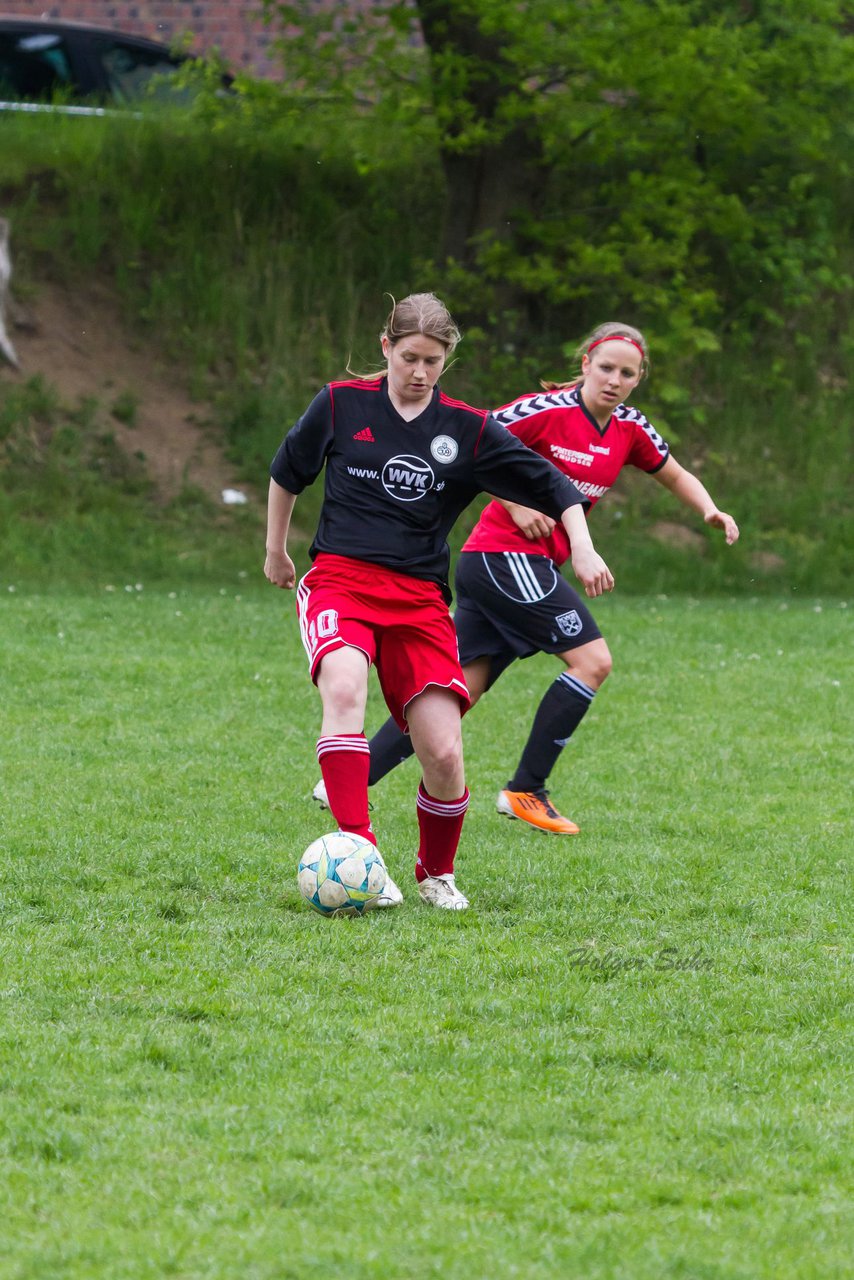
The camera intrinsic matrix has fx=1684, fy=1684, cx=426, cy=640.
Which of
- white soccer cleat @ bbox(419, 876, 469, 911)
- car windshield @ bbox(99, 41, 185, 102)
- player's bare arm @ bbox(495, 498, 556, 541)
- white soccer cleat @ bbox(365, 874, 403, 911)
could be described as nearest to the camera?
white soccer cleat @ bbox(365, 874, 403, 911)

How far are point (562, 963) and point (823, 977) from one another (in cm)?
71

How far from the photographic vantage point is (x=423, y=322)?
16.6ft

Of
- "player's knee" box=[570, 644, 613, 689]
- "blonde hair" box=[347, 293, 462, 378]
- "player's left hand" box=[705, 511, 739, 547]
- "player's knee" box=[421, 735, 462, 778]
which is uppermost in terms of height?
"blonde hair" box=[347, 293, 462, 378]

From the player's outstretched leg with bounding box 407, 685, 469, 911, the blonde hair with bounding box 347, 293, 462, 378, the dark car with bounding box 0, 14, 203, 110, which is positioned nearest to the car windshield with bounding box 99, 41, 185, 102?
the dark car with bounding box 0, 14, 203, 110

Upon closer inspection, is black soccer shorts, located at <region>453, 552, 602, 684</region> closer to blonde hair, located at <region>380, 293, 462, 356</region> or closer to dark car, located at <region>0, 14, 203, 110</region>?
blonde hair, located at <region>380, 293, 462, 356</region>

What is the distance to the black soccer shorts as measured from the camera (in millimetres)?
6707

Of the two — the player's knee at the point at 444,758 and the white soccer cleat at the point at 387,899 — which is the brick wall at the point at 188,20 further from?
the white soccer cleat at the point at 387,899

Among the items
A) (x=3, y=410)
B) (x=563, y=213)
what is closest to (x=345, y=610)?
(x=3, y=410)

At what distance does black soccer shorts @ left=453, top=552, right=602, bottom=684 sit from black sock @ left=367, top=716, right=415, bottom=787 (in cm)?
50

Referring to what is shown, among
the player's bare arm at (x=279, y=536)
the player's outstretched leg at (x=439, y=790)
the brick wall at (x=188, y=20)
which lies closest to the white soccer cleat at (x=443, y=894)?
Result: the player's outstretched leg at (x=439, y=790)

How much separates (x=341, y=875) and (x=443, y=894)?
0.44 m

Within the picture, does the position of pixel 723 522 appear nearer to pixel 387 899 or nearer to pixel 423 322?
pixel 423 322

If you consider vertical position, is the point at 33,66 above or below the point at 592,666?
below

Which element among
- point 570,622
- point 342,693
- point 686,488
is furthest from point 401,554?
point 686,488
